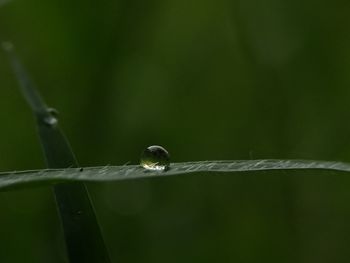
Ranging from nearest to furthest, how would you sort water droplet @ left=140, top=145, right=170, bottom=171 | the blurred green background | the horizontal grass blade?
the horizontal grass blade, water droplet @ left=140, top=145, right=170, bottom=171, the blurred green background

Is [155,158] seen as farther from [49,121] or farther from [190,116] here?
[190,116]

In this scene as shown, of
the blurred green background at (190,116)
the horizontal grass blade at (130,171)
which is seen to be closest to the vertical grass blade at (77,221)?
the horizontal grass blade at (130,171)

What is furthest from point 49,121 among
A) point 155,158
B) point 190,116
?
point 190,116

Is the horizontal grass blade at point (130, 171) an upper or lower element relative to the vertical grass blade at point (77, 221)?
upper

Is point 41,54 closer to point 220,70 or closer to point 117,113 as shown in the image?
point 117,113

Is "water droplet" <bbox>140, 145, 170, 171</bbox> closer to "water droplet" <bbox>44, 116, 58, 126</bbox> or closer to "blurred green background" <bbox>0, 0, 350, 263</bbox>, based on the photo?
"water droplet" <bbox>44, 116, 58, 126</bbox>

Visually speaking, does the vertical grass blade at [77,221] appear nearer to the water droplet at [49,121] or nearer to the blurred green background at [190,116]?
the water droplet at [49,121]

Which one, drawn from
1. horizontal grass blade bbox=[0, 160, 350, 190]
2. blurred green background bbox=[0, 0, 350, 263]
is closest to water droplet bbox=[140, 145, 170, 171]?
horizontal grass blade bbox=[0, 160, 350, 190]
